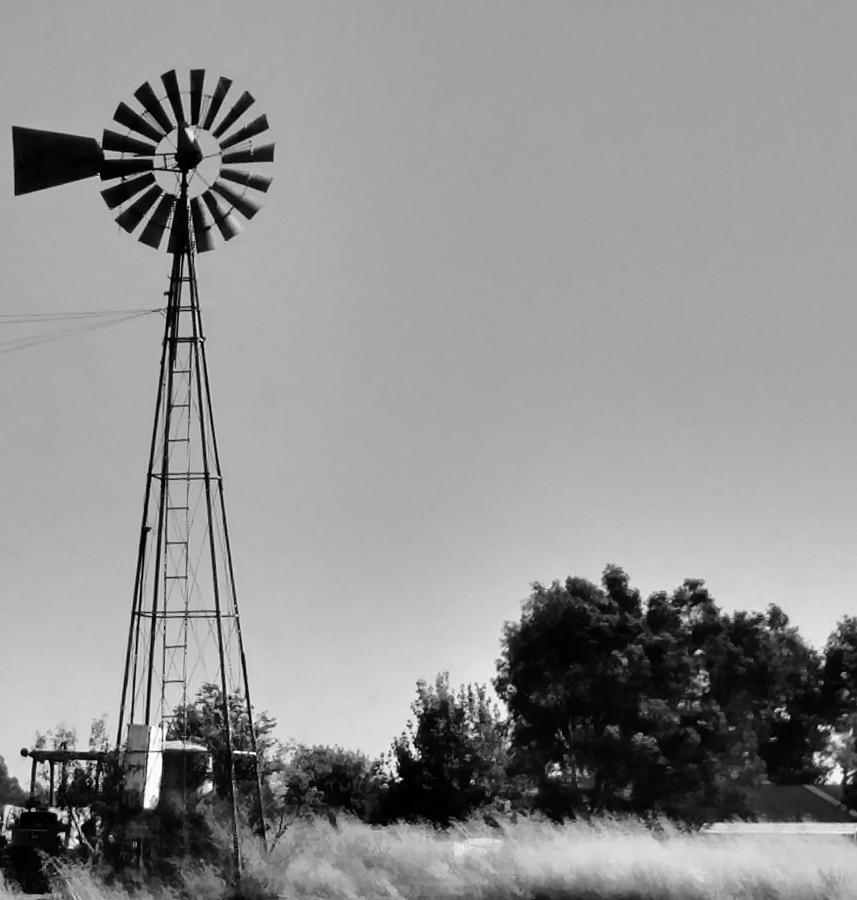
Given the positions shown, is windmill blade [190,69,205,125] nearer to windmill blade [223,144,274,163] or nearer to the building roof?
windmill blade [223,144,274,163]

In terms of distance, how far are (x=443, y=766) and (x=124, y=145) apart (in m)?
27.8


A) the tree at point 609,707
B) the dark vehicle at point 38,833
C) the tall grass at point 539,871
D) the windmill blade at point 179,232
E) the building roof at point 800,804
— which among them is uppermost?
the windmill blade at point 179,232

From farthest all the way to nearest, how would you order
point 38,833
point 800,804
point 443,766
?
point 800,804 < point 443,766 < point 38,833

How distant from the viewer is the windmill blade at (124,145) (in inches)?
1126

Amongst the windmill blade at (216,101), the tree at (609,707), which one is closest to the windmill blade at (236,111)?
the windmill blade at (216,101)

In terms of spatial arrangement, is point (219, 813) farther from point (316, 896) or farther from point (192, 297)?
point (192, 297)

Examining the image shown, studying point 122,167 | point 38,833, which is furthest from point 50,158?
point 38,833

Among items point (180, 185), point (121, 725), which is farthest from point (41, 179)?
point (121, 725)

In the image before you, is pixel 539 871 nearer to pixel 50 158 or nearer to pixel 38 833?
pixel 38 833

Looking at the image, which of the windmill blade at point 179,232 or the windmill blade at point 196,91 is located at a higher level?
the windmill blade at point 196,91

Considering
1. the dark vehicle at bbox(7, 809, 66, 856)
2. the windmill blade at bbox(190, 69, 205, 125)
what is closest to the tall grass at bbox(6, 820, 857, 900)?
the dark vehicle at bbox(7, 809, 66, 856)

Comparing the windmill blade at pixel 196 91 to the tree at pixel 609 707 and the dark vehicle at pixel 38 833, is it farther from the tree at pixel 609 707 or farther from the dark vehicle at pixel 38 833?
the tree at pixel 609 707

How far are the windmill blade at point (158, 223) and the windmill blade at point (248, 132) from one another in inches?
70.8

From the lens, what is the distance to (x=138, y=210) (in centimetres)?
2944
